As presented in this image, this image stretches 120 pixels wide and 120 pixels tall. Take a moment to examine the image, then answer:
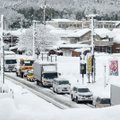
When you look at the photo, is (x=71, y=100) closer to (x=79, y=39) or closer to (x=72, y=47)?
(x=72, y=47)

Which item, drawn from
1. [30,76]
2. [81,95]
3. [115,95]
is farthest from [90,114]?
[30,76]

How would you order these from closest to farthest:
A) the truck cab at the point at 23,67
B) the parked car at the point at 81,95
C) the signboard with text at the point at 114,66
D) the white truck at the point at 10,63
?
the parked car at the point at 81,95, the signboard with text at the point at 114,66, the truck cab at the point at 23,67, the white truck at the point at 10,63

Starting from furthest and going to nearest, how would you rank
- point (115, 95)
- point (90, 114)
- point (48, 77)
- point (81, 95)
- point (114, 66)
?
point (48, 77)
point (114, 66)
point (81, 95)
point (115, 95)
point (90, 114)

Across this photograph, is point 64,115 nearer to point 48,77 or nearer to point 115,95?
point 115,95

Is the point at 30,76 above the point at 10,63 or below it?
below

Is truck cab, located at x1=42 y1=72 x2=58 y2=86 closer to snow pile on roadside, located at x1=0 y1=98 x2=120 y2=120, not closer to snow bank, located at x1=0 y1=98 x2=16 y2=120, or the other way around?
snow bank, located at x1=0 y1=98 x2=16 y2=120

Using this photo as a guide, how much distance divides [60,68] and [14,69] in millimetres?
6544

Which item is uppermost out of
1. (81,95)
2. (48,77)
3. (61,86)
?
(48,77)

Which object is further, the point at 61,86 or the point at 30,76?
the point at 30,76

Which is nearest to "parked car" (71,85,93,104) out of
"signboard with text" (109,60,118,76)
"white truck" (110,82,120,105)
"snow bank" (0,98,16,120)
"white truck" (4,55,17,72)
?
"signboard with text" (109,60,118,76)

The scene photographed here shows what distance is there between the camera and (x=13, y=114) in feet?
27.0

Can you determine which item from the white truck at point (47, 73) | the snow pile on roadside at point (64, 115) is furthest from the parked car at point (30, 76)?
the snow pile on roadside at point (64, 115)

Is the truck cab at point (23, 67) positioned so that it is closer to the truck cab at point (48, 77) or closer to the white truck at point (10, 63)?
the white truck at point (10, 63)

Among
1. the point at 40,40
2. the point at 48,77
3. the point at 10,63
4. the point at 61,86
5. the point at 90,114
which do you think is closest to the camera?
the point at 90,114
